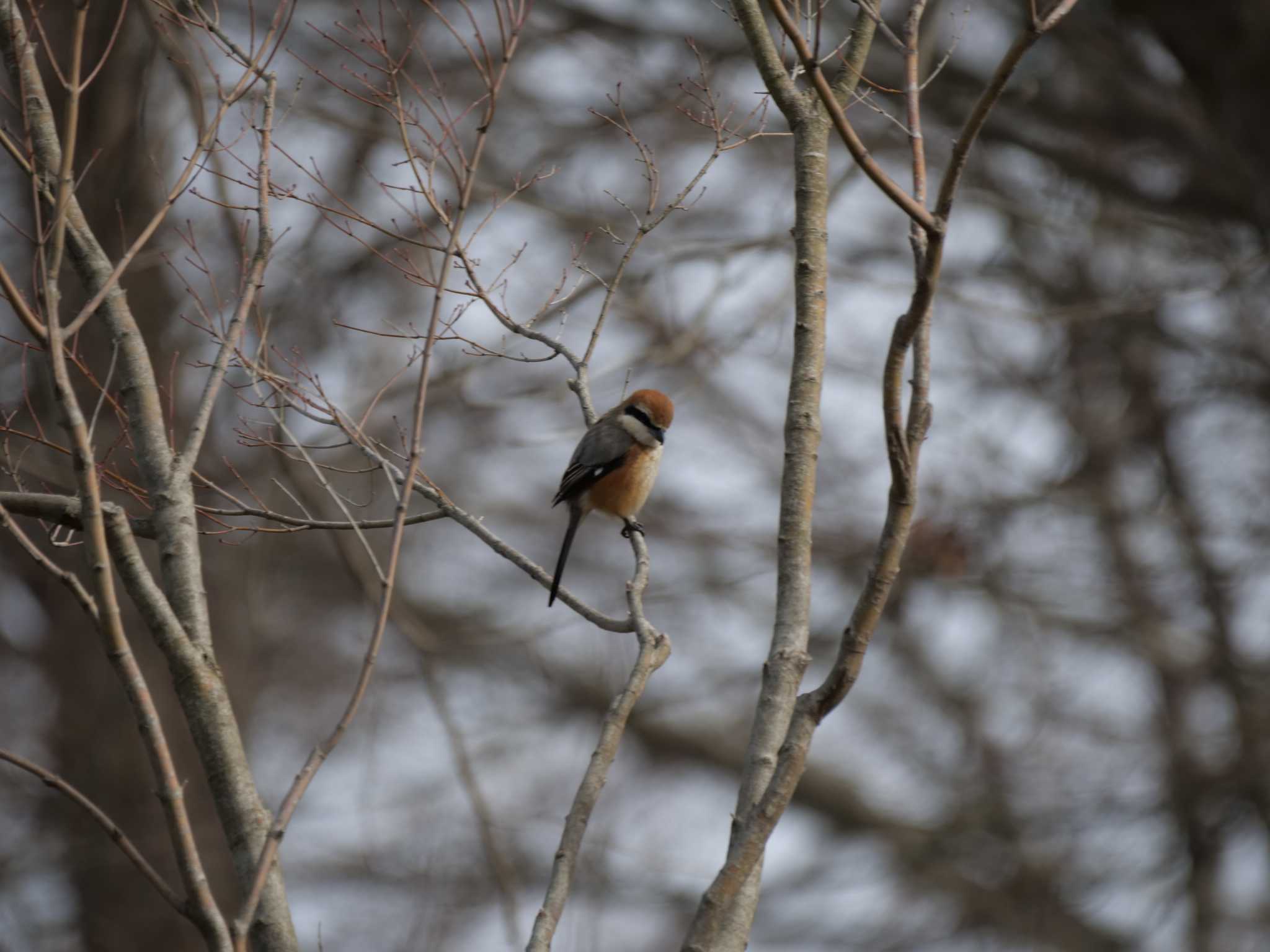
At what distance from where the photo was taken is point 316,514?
21.1 ft

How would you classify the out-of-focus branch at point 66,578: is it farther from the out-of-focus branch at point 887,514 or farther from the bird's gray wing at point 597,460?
the bird's gray wing at point 597,460

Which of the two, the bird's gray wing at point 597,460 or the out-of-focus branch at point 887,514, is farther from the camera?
the bird's gray wing at point 597,460

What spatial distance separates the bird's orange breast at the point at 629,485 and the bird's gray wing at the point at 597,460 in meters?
0.03

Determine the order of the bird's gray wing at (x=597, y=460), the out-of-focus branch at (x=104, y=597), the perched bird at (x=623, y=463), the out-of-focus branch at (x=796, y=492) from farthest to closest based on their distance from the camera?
the perched bird at (x=623, y=463), the bird's gray wing at (x=597, y=460), the out-of-focus branch at (x=796, y=492), the out-of-focus branch at (x=104, y=597)

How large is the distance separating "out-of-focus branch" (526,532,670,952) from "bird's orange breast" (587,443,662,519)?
2.52m

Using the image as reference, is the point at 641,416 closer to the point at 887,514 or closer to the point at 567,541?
the point at 567,541

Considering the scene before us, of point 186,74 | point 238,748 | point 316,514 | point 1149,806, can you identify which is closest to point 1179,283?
point 1149,806

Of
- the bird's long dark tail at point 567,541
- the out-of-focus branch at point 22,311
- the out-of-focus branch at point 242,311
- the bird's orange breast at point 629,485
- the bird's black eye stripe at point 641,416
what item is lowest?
the out-of-focus branch at point 22,311

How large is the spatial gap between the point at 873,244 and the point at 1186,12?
4146mm

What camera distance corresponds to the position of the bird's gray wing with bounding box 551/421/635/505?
526cm

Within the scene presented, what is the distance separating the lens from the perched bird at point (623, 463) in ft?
17.6

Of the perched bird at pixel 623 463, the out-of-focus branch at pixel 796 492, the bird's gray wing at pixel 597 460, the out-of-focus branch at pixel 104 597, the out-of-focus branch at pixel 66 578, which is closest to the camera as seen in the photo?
the out-of-focus branch at pixel 104 597

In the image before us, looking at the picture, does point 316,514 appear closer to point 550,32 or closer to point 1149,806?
point 550,32

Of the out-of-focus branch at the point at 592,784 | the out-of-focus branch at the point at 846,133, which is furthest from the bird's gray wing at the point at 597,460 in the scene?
the out-of-focus branch at the point at 846,133
